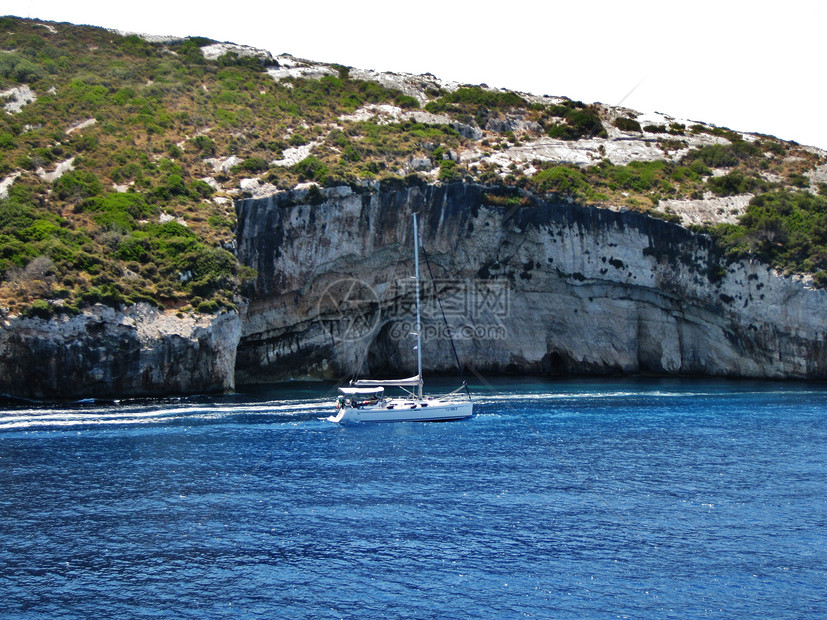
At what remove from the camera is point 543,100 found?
10831 centimetres

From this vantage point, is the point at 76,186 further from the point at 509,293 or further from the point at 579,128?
the point at 579,128

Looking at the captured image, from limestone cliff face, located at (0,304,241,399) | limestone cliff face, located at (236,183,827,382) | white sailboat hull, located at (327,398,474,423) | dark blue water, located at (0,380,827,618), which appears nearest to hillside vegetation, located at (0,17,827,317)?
limestone cliff face, located at (0,304,241,399)

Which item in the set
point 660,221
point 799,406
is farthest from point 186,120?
point 799,406

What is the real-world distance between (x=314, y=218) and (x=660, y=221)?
33332 millimetres

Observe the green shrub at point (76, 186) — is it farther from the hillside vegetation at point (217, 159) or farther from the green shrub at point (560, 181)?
the green shrub at point (560, 181)

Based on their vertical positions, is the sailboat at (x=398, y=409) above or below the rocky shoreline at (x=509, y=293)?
below

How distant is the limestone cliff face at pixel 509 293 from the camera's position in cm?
6538

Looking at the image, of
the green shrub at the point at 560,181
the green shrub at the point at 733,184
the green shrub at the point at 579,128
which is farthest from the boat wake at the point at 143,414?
the green shrub at the point at 579,128

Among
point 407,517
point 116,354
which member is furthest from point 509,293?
point 407,517

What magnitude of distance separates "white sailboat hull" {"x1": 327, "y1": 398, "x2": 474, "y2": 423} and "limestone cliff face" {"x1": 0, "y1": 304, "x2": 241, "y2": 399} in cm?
1303

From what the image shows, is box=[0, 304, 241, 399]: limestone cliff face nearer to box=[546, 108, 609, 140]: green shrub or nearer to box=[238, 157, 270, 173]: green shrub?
box=[238, 157, 270, 173]: green shrub

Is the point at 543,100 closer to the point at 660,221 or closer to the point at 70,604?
the point at 660,221

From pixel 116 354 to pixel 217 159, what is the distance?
31114 millimetres

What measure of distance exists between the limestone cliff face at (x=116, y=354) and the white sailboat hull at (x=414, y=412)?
42.7ft
